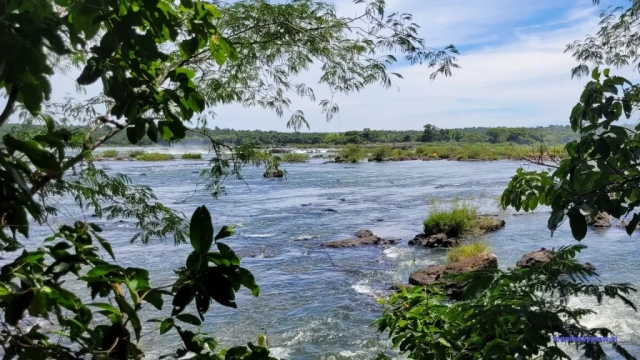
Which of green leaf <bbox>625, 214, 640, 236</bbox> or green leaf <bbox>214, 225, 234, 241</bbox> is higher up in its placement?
green leaf <bbox>214, 225, 234, 241</bbox>

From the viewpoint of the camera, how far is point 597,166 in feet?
5.89

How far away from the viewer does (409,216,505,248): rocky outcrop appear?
12.5 metres

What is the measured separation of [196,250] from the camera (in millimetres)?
1043

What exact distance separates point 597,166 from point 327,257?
419 inches

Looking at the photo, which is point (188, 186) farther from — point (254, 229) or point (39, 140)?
point (39, 140)

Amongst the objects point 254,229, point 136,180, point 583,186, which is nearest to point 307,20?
point 583,186

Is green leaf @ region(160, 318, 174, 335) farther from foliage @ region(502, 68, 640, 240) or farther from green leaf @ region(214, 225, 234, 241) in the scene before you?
foliage @ region(502, 68, 640, 240)

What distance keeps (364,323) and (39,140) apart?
7264 millimetres

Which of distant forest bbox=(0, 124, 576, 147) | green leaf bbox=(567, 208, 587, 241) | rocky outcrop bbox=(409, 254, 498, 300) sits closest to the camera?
green leaf bbox=(567, 208, 587, 241)

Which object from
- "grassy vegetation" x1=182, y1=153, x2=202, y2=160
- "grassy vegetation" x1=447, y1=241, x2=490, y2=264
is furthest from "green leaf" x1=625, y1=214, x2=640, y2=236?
"grassy vegetation" x1=182, y1=153, x2=202, y2=160

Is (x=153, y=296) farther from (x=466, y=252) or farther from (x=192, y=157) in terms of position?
(x=192, y=157)

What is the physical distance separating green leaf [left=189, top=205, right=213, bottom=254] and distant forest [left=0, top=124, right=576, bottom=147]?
1.89 ft

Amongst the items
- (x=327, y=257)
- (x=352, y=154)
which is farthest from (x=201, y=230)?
(x=352, y=154)

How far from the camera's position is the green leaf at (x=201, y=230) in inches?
39.9
